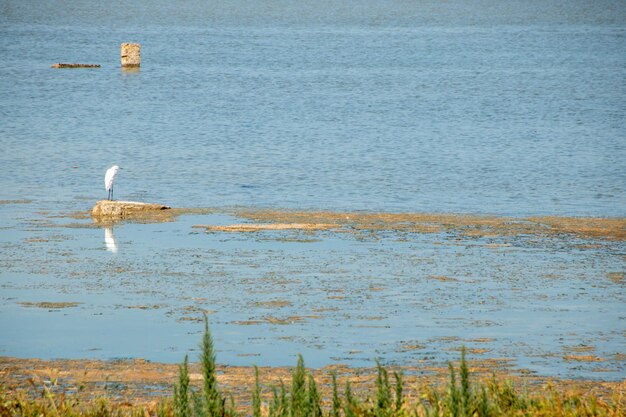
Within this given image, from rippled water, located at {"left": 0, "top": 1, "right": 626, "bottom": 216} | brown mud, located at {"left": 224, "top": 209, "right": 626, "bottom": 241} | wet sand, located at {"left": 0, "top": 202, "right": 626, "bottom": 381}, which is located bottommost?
wet sand, located at {"left": 0, "top": 202, "right": 626, "bottom": 381}

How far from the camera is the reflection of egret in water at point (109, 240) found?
2080cm

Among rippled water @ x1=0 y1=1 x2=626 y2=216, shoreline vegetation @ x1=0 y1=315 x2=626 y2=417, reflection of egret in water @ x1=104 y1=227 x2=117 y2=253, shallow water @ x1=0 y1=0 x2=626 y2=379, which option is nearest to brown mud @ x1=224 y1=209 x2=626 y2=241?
shallow water @ x1=0 y1=0 x2=626 y2=379

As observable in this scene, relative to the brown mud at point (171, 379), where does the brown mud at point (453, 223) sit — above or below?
above

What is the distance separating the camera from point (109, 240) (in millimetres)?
21531

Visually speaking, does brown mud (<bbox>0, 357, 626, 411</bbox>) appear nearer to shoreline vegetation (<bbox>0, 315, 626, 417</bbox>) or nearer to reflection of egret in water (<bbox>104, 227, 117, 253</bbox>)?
shoreline vegetation (<bbox>0, 315, 626, 417</bbox>)

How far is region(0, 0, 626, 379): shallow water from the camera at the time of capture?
1536 cm

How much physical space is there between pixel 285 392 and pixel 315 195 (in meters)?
20.1

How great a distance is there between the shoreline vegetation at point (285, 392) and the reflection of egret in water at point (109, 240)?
22.5 feet

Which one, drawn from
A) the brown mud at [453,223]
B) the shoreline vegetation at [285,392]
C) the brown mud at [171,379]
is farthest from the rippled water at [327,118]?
the shoreline vegetation at [285,392]

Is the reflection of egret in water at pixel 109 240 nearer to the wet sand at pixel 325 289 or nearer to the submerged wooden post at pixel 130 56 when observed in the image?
the wet sand at pixel 325 289

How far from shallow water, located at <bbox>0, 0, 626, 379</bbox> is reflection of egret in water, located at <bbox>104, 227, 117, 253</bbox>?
0.31 feet

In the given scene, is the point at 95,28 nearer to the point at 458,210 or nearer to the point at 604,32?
the point at 604,32

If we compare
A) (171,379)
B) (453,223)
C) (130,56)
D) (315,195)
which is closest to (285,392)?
(171,379)

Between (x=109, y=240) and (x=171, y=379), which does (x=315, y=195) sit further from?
(x=171, y=379)
